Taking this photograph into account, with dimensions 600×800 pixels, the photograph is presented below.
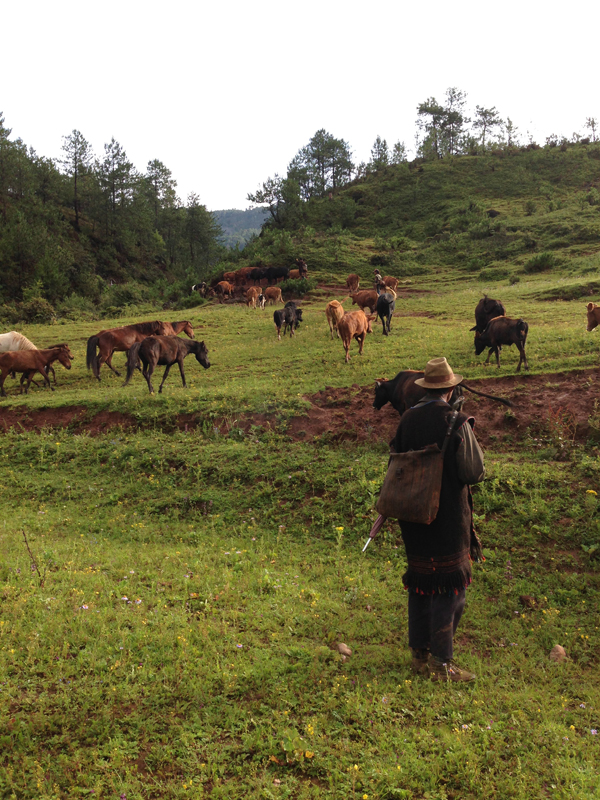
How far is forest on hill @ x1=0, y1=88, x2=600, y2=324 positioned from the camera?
36969mm

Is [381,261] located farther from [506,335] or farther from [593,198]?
[506,335]

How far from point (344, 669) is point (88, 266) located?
5308cm

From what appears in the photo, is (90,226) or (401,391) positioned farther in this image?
(90,226)

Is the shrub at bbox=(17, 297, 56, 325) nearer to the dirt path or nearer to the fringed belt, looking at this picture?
the dirt path

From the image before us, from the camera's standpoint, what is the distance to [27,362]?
1623 centimetres

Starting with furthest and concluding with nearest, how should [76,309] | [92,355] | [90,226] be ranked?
[90,226], [76,309], [92,355]

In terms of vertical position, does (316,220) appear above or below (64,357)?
above

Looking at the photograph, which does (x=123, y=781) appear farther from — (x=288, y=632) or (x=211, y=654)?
(x=288, y=632)

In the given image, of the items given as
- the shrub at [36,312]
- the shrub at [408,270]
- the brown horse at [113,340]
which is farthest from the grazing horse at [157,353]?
the shrub at [408,270]

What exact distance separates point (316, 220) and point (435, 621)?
5908cm

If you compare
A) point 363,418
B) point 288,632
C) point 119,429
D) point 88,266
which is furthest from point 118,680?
point 88,266

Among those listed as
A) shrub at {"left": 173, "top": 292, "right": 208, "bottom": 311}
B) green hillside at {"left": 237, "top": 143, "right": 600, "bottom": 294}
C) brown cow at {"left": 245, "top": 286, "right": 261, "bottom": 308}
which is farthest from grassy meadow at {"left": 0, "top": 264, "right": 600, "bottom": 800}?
shrub at {"left": 173, "top": 292, "right": 208, "bottom": 311}

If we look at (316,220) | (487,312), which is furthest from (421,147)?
(487,312)

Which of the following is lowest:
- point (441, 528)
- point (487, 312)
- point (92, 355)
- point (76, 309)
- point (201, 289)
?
point (441, 528)
